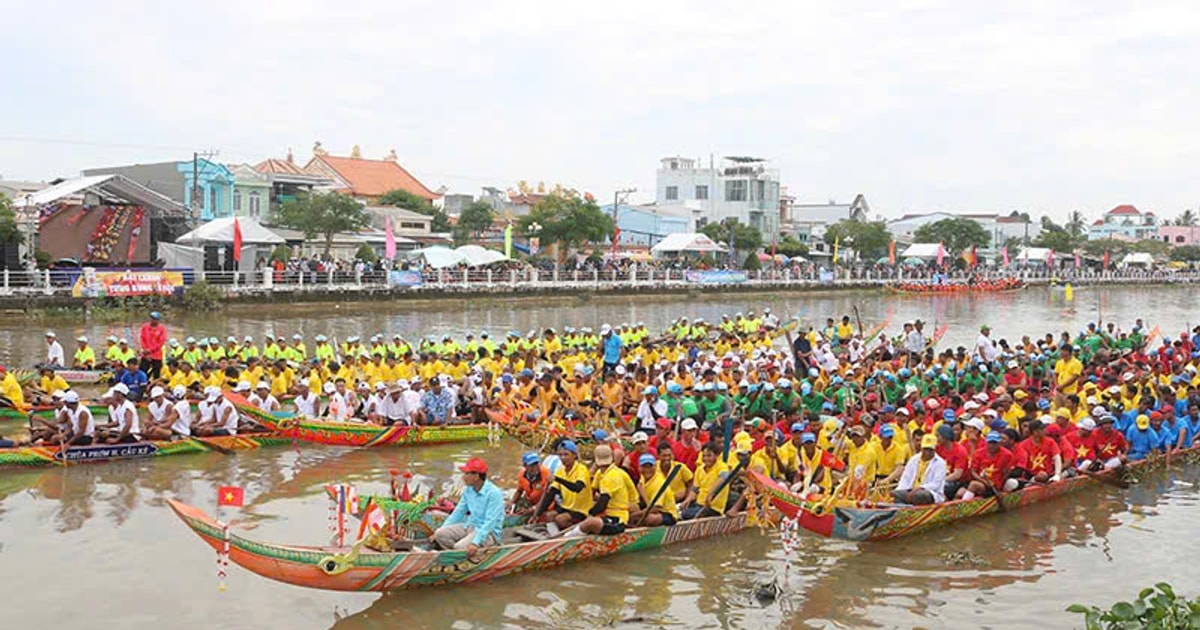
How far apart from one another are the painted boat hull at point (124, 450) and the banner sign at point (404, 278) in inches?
965

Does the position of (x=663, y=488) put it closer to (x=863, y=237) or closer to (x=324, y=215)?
(x=324, y=215)

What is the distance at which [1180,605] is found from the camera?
6094 mm

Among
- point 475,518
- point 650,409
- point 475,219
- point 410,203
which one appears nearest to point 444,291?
point 475,219

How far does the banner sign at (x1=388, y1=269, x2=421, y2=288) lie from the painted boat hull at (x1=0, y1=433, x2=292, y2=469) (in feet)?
80.4

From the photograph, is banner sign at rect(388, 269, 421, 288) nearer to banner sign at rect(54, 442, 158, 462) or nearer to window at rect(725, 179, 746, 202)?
banner sign at rect(54, 442, 158, 462)

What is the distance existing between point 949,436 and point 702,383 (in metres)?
4.18

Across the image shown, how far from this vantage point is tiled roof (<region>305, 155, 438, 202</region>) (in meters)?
61.7

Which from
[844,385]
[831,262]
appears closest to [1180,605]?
[844,385]

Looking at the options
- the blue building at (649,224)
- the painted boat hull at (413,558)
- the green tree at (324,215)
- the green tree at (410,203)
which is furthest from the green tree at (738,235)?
the painted boat hull at (413,558)

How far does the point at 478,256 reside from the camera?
1777 inches

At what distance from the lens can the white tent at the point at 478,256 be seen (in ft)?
147

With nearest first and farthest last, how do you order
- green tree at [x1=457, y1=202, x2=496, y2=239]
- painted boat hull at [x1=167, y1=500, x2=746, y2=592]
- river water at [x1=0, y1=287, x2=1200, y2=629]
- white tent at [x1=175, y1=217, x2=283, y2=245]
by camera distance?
painted boat hull at [x1=167, y1=500, x2=746, y2=592] → river water at [x1=0, y1=287, x2=1200, y2=629] → white tent at [x1=175, y1=217, x2=283, y2=245] → green tree at [x1=457, y1=202, x2=496, y2=239]

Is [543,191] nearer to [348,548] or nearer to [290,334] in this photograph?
[290,334]

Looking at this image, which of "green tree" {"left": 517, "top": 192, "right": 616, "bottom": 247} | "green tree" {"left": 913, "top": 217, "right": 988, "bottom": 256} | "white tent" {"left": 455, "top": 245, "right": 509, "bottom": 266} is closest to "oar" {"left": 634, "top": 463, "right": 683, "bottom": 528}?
"white tent" {"left": 455, "top": 245, "right": 509, "bottom": 266}
